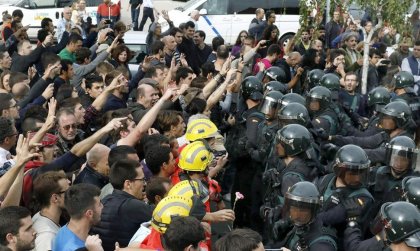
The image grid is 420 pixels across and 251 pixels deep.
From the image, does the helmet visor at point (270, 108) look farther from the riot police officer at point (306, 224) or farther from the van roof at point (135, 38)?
the van roof at point (135, 38)

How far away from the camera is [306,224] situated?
6590 mm

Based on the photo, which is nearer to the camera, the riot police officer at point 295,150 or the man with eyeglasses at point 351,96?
the riot police officer at point 295,150

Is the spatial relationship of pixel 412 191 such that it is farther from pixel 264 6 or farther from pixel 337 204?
pixel 264 6

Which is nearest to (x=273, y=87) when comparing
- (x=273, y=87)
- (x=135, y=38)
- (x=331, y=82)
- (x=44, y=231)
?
(x=273, y=87)

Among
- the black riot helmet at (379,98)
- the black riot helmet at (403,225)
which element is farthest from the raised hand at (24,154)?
the black riot helmet at (379,98)

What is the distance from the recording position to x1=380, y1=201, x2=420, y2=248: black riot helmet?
6055mm

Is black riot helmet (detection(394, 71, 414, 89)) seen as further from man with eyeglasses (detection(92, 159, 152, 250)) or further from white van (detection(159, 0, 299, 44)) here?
white van (detection(159, 0, 299, 44))

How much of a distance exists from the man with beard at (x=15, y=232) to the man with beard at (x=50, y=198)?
62cm

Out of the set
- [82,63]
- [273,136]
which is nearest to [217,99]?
[273,136]

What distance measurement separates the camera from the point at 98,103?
981 centimetres

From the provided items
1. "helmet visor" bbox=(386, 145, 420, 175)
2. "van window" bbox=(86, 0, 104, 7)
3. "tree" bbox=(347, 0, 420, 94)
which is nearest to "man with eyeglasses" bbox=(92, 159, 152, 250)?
"helmet visor" bbox=(386, 145, 420, 175)

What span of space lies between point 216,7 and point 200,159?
15.6m

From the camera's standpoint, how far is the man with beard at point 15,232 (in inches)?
235

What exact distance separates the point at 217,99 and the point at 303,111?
61.8 inches
